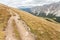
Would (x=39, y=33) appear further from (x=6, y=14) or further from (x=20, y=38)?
(x=6, y=14)

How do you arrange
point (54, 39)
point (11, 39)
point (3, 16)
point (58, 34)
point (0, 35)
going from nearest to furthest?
point (11, 39)
point (0, 35)
point (54, 39)
point (58, 34)
point (3, 16)

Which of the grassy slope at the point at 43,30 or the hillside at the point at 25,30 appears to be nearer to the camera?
the hillside at the point at 25,30

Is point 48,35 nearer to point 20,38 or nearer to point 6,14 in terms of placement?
point 20,38

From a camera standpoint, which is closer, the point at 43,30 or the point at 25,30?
the point at 25,30

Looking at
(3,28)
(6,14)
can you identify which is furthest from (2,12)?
(3,28)

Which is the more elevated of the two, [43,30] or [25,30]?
[25,30]

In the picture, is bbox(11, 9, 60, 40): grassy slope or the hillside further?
bbox(11, 9, 60, 40): grassy slope

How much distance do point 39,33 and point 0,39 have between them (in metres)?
17.8

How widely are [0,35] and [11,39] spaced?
30.4 ft

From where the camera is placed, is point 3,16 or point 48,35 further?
point 3,16

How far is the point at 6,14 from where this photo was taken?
9612 centimetres

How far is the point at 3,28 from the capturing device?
66750 millimetres

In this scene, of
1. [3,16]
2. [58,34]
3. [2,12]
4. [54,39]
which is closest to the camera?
[54,39]

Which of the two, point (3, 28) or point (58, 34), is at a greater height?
point (3, 28)
